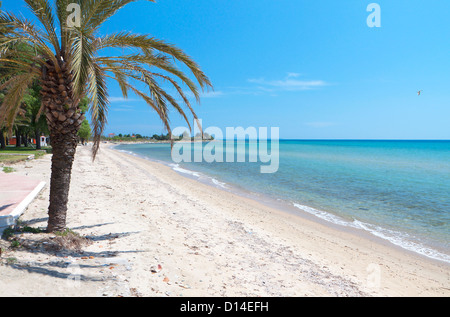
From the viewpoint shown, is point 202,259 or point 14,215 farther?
point 14,215

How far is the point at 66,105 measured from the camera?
494 centimetres

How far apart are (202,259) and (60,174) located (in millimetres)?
3130

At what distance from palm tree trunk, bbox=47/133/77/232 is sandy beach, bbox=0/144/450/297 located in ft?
1.46

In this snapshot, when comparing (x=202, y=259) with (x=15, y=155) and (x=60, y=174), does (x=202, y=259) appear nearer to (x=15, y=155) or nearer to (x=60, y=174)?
(x=60, y=174)

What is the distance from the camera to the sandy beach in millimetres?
3912

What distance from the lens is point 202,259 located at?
5219 millimetres

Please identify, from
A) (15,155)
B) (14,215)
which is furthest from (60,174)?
(15,155)

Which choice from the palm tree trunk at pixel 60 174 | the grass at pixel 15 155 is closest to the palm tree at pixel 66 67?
the palm tree trunk at pixel 60 174

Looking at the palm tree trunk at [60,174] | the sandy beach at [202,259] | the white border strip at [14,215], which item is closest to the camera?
the sandy beach at [202,259]

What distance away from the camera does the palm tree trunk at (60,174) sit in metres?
5.08

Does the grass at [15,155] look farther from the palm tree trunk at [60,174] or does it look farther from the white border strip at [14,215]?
the palm tree trunk at [60,174]

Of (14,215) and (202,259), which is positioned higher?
(14,215)

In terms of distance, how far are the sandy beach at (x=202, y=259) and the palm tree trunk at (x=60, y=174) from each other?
0.44 m
